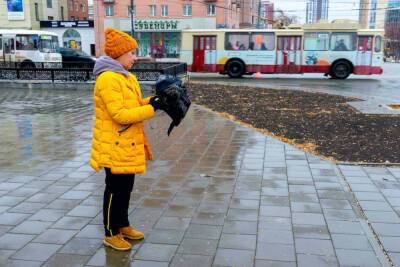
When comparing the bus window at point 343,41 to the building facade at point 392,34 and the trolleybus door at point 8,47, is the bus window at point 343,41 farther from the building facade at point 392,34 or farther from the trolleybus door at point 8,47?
the building facade at point 392,34

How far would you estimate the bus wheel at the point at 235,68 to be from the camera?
25484mm

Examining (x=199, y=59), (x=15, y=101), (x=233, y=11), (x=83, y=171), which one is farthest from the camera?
(x=233, y=11)

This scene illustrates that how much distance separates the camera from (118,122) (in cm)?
366

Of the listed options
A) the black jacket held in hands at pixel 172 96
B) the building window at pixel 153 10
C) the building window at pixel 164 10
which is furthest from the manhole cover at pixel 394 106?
the building window at pixel 153 10

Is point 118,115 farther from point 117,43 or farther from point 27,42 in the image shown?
point 27,42

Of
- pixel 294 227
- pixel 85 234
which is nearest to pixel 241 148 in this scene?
pixel 294 227

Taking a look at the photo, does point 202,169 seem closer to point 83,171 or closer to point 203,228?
point 83,171

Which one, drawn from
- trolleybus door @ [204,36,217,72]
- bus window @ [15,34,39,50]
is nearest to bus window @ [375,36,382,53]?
trolleybus door @ [204,36,217,72]

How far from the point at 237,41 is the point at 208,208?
69.8ft

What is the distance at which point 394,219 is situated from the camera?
4699mm

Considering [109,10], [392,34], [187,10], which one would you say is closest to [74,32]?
[109,10]

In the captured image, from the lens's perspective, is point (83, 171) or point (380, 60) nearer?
point (83, 171)

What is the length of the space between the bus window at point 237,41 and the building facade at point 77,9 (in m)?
44.8

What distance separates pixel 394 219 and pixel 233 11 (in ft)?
181
